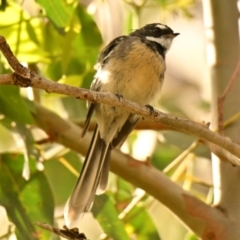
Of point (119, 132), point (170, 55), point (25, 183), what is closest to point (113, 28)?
point (170, 55)

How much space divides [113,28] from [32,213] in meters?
2.20

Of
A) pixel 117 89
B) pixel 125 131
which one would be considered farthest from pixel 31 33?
pixel 125 131

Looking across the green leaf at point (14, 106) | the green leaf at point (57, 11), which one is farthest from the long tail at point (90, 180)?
the green leaf at point (57, 11)

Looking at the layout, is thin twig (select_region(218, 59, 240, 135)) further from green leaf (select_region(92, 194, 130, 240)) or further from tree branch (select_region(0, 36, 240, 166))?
green leaf (select_region(92, 194, 130, 240))

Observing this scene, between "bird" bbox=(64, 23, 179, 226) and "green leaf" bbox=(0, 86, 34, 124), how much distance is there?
274mm

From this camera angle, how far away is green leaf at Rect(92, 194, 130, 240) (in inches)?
80.2

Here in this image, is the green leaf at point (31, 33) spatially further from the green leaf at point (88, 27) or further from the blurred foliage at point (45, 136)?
the green leaf at point (88, 27)

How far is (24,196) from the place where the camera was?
2031mm

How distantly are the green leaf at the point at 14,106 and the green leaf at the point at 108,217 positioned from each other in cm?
41

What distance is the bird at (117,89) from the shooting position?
2172 millimetres

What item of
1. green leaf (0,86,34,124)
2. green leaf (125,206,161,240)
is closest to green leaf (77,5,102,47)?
green leaf (0,86,34,124)

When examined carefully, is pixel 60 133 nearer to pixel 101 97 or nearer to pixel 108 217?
pixel 108 217

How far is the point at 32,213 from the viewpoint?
1.99 m

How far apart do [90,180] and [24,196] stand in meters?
0.24
